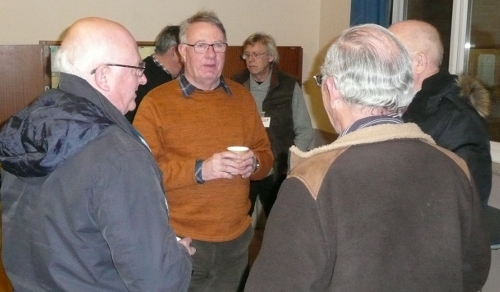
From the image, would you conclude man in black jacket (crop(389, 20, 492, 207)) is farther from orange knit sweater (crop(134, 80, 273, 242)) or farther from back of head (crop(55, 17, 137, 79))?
back of head (crop(55, 17, 137, 79))

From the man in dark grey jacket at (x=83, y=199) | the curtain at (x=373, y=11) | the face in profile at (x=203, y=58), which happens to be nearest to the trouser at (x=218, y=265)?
the face in profile at (x=203, y=58)

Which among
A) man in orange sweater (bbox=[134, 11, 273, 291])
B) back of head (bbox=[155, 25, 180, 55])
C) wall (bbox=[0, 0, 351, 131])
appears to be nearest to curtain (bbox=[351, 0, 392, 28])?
wall (bbox=[0, 0, 351, 131])

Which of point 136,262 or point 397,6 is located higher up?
point 397,6

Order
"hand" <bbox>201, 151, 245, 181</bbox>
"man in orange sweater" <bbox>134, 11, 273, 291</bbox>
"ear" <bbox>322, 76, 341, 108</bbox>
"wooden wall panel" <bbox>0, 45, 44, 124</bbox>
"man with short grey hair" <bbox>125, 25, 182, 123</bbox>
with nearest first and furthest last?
"ear" <bbox>322, 76, 341, 108</bbox>
"hand" <bbox>201, 151, 245, 181</bbox>
"man in orange sweater" <bbox>134, 11, 273, 291</bbox>
"man with short grey hair" <bbox>125, 25, 182, 123</bbox>
"wooden wall panel" <bbox>0, 45, 44, 124</bbox>

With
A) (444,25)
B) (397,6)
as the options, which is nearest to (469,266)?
(444,25)

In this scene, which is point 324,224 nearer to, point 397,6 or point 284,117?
point 284,117

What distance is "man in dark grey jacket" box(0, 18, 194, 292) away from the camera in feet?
4.25

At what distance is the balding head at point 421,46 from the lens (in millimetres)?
1872

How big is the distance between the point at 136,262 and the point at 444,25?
3.39 metres

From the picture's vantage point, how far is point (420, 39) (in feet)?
6.14

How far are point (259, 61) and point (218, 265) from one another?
200 centimetres

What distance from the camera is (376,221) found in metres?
1.16

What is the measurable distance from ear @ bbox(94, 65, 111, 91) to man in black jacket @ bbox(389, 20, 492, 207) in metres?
1.01

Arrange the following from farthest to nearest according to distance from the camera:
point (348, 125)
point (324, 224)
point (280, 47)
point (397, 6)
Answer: point (280, 47), point (397, 6), point (348, 125), point (324, 224)
